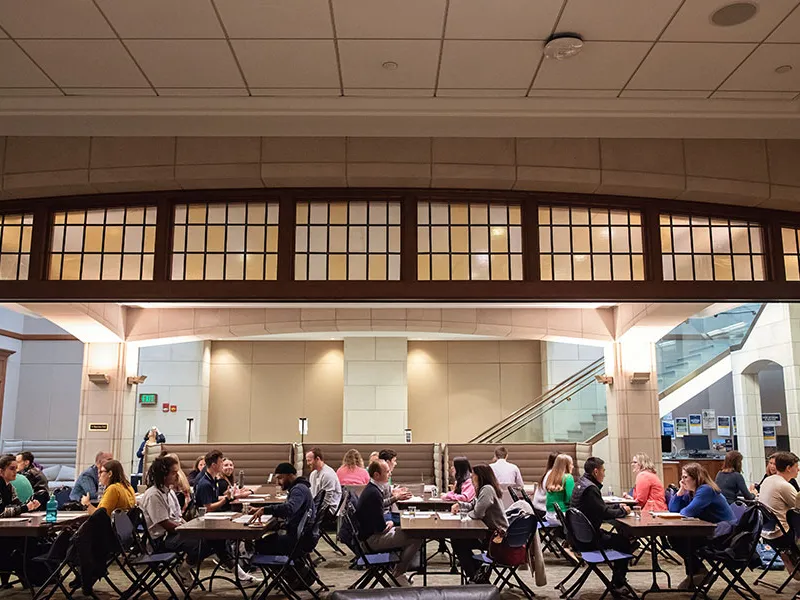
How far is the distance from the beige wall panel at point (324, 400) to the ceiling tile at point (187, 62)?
44.7 feet

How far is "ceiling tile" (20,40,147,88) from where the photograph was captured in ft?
14.4

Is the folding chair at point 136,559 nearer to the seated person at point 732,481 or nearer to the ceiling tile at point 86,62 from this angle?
the ceiling tile at point 86,62

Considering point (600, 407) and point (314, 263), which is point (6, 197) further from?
point (600, 407)

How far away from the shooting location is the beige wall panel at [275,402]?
18.0m

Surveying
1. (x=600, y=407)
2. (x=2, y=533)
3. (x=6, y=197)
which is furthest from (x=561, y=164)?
(x=600, y=407)

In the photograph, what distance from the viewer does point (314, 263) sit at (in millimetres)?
6164

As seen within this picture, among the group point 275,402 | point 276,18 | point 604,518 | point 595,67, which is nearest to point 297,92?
point 276,18

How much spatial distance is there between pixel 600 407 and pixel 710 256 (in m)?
9.05

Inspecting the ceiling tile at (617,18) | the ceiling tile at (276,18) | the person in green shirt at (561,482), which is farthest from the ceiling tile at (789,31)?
the person in green shirt at (561,482)

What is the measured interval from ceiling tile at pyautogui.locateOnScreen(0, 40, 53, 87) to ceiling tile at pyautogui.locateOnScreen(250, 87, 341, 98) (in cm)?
136

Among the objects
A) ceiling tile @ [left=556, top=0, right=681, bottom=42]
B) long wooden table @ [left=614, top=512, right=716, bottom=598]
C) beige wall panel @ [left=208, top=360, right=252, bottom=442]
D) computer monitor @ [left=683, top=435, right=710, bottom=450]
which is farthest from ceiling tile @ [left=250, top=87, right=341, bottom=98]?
computer monitor @ [left=683, top=435, right=710, bottom=450]

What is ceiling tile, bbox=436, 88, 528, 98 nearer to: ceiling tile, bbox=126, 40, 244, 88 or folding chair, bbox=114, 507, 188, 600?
ceiling tile, bbox=126, 40, 244, 88

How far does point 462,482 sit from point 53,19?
21.0ft

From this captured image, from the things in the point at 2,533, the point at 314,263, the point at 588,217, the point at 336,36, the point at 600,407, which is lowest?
the point at 2,533
